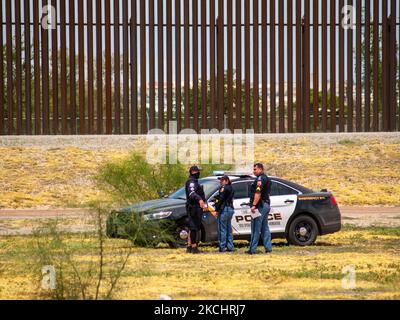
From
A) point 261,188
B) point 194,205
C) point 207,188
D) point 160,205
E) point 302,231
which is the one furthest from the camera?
point 207,188

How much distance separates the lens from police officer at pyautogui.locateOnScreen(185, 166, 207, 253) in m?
18.2

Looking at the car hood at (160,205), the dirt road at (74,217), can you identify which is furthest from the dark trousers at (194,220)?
the dirt road at (74,217)

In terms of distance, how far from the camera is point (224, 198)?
60.5 feet

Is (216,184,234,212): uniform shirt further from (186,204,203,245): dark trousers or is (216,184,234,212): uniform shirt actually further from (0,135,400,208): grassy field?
(0,135,400,208): grassy field

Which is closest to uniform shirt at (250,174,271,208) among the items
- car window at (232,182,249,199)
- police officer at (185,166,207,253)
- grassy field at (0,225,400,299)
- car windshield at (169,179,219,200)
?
police officer at (185,166,207,253)

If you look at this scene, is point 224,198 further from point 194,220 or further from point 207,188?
point 207,188

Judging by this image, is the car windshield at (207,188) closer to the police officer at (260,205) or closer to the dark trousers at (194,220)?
the dark trousers at (194,220)

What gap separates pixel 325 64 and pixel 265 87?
105 inches

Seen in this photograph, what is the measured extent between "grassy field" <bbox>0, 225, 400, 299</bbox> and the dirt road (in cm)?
357

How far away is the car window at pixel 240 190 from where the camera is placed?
1959 centimetres

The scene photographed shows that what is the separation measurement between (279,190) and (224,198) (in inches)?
65.2

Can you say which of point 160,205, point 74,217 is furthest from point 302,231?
point 74,217

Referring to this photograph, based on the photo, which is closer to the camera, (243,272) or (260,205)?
(243,272)
